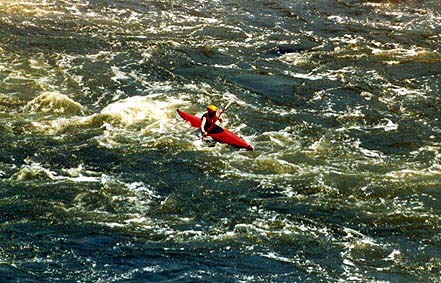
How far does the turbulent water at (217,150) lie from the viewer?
11555mm

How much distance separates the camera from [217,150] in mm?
15805

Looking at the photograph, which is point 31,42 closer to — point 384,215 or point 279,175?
point 279,175

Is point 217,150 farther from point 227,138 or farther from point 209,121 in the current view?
point 209,121

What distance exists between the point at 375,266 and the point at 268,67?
11395 millimetres

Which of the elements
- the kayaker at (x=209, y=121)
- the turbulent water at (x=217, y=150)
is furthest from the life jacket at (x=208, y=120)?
the turbulent water at (x=217, y=150)

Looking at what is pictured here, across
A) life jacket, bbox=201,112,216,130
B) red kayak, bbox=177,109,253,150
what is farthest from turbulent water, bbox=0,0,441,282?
life jacket, bbox=201,112,216,130

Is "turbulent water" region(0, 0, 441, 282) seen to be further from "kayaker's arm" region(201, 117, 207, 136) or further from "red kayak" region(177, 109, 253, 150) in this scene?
"kayaker's arm" region(201, 117, 207, 136)

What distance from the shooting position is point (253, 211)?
13.1m

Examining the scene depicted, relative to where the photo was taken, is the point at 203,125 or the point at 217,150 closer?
the point at 217,150

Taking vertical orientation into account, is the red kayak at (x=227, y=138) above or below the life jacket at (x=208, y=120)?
below

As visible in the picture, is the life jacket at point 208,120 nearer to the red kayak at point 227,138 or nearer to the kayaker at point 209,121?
the kayaker at point 209,121

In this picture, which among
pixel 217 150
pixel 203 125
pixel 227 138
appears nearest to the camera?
pixel 217 150

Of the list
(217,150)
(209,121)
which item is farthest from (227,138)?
(209,121)

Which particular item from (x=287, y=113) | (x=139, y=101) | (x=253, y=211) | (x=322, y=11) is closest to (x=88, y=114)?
(x=139, y=101)
